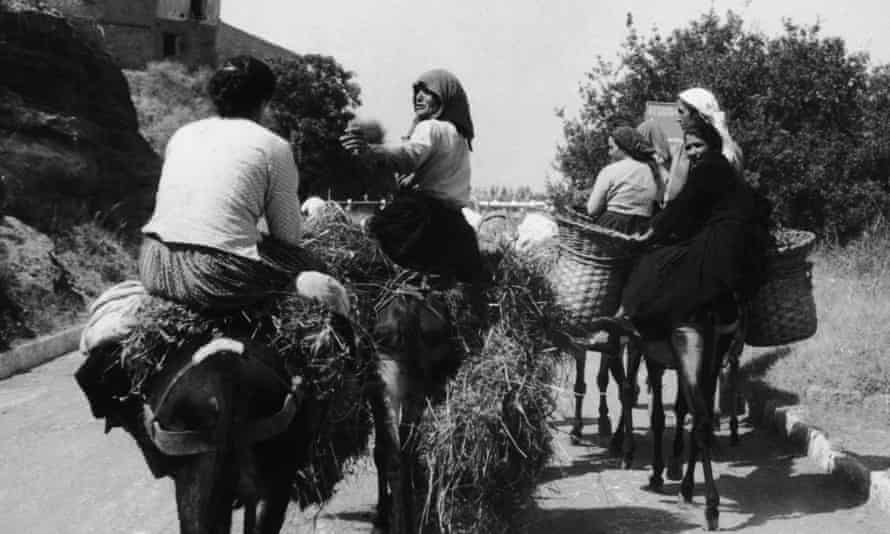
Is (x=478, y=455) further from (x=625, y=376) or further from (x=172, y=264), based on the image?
(x=625, y=376)

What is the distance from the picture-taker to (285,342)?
5.18 meters

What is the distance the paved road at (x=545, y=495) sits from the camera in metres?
7.32

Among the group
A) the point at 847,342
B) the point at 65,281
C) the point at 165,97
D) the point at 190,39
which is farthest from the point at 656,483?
the point at 190,39

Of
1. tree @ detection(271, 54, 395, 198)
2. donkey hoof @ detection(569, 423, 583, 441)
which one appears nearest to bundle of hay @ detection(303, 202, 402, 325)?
donkey hoof @ detection(569, 423, 583, 441)

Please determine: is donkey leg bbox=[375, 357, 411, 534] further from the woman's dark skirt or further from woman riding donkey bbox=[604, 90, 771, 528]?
woman riding donkey bbox=[604, 90, 771, 528]

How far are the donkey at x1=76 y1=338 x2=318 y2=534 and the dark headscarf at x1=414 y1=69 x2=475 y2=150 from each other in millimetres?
2151

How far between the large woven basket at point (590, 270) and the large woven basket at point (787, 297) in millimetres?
1059

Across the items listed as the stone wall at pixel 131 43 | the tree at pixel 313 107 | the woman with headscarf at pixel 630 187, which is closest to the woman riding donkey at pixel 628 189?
the woman with headscarf at pixel 630 187

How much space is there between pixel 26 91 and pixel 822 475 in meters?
18.6

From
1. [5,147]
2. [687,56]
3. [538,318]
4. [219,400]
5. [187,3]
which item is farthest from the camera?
[187,3]

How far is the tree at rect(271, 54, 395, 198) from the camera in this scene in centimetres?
5859

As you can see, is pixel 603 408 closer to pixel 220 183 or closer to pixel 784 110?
pixel 220 183

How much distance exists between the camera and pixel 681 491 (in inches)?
314

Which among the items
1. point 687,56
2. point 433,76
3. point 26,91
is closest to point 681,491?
point 433,76
